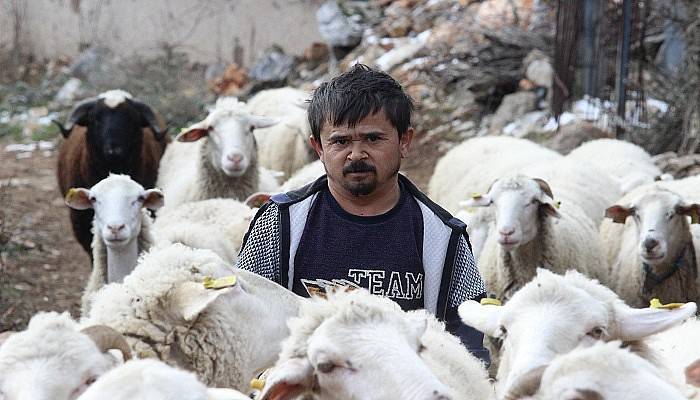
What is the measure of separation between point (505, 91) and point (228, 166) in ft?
20.1

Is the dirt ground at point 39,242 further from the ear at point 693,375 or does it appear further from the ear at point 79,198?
the ear at point 693,375

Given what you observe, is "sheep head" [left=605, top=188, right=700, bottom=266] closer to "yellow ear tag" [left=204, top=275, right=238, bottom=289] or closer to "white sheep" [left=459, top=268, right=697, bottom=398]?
"white sheep" [left=459, top=268, right=697, bottom=398]

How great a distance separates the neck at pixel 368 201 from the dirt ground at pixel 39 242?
155 inches

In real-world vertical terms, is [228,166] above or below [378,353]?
below

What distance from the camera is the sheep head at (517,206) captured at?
18.5 ft

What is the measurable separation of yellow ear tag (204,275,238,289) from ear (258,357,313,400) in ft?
1.67

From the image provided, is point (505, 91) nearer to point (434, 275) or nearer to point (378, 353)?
point (434, 275)

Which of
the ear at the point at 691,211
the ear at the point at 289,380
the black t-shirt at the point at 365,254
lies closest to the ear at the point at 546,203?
the ear at the point at 691,211

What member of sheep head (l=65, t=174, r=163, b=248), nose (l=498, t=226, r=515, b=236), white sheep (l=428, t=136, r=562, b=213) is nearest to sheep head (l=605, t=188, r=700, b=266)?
nose (l=498, t=226, r=515, b=236)

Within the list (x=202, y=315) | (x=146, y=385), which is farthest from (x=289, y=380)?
(x=202, y=315)

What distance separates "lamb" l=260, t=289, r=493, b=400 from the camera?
7.43ft

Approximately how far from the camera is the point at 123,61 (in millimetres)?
16469

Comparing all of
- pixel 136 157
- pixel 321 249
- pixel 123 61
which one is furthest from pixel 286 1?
pixel 321 249

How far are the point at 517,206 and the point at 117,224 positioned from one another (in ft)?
7.39
